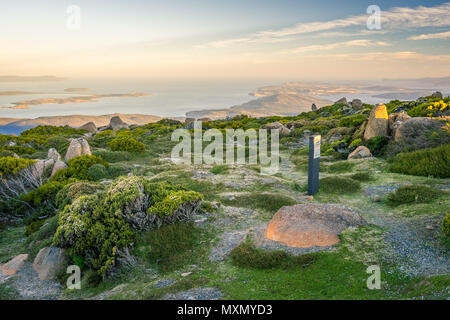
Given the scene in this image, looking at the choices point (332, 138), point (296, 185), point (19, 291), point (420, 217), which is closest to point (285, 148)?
point (332, 138)

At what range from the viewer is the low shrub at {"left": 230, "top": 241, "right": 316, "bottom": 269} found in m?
7.66

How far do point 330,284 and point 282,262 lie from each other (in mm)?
1342

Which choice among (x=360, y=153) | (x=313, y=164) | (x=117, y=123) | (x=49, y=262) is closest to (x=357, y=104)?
(x=360, y=153)

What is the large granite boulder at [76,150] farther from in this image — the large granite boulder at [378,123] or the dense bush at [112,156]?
the large granite boulder at [378,123]

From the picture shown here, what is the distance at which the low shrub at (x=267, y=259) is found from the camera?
766 centimetres

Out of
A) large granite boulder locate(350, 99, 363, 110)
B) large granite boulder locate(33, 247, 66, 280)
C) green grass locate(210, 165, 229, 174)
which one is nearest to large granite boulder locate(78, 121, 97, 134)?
green grass locate(210, 165, 229, 174)

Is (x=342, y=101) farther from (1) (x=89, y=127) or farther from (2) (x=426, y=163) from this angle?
(2) (x=426, y=163)

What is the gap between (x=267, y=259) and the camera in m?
7.90

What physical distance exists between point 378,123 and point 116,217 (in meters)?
18.9

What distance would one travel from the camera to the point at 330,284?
264 inches

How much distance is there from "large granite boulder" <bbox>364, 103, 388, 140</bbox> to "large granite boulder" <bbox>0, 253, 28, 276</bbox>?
822 inches

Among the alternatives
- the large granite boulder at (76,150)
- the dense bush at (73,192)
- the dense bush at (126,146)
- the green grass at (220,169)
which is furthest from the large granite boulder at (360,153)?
the large granite boulder at (76,150)
